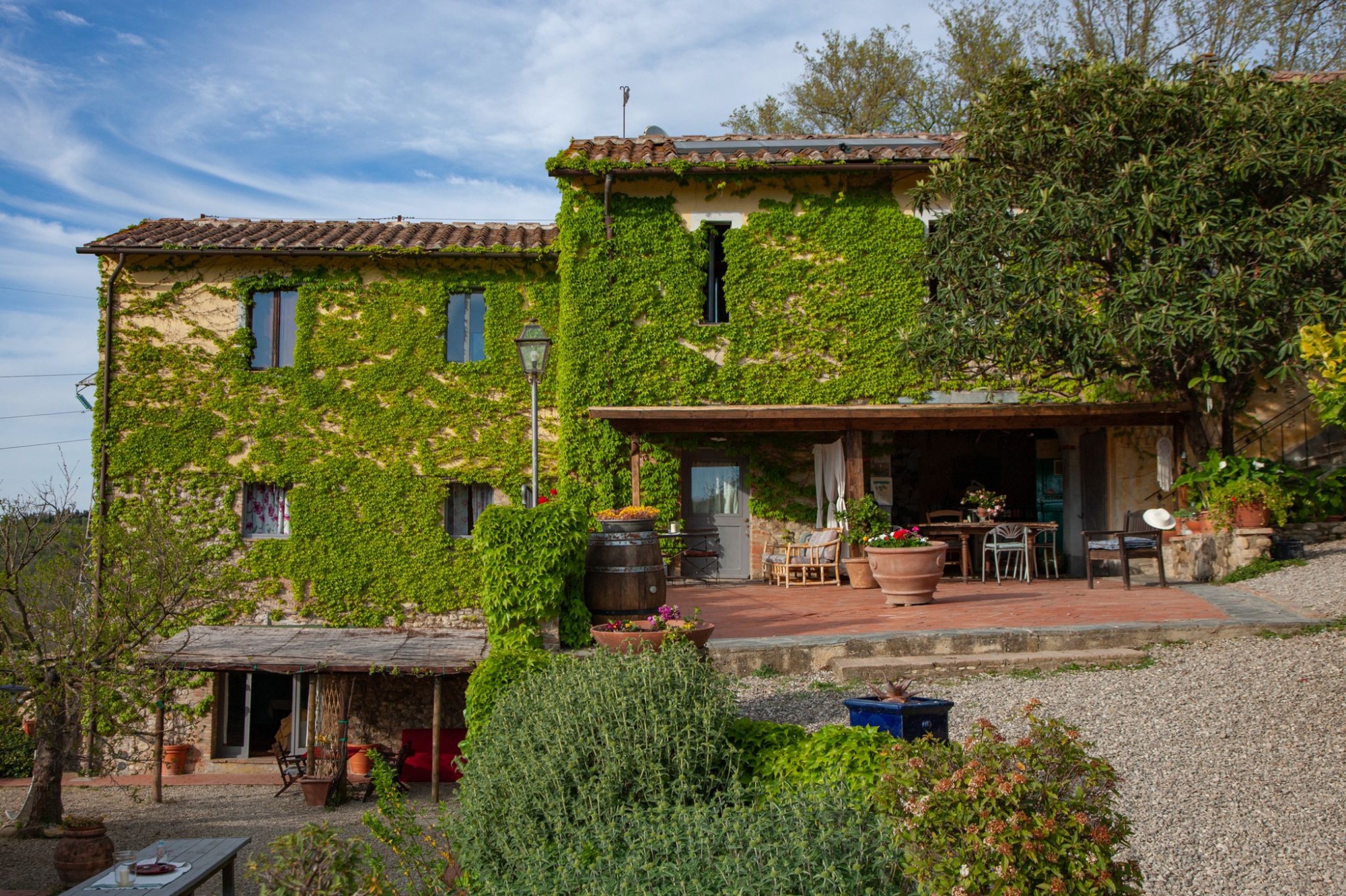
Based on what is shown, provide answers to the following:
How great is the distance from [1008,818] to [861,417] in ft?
34.0

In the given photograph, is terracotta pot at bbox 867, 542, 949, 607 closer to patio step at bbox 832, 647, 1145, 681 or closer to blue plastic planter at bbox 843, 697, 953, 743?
patio step at bbox 832, 647, 1145, 681

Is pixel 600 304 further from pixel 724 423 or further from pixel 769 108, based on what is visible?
pixel 769 108

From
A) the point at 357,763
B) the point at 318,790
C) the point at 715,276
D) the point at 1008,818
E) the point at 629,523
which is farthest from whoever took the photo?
the point at 357,763

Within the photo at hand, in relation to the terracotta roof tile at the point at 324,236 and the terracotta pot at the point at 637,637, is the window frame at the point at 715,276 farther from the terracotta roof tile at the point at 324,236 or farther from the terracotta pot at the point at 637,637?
the terracotta pot at the point at 637,637

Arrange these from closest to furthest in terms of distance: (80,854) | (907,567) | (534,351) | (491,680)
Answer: (491,680) < (534,351) < (80,854) < (907,567)

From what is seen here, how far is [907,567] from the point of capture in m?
10.7

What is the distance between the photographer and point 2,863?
10523 millimetres

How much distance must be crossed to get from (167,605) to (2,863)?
2.98 meters

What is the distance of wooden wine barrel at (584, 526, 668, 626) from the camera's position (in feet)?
28.2

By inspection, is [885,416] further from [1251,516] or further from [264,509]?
[264,509]

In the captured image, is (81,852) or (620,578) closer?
(620,578)

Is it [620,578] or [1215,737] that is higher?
[620,578]

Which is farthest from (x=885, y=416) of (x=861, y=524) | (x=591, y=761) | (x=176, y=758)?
(x=176, y=758)

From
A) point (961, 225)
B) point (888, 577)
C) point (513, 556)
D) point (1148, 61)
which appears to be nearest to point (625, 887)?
point (513, 556)
